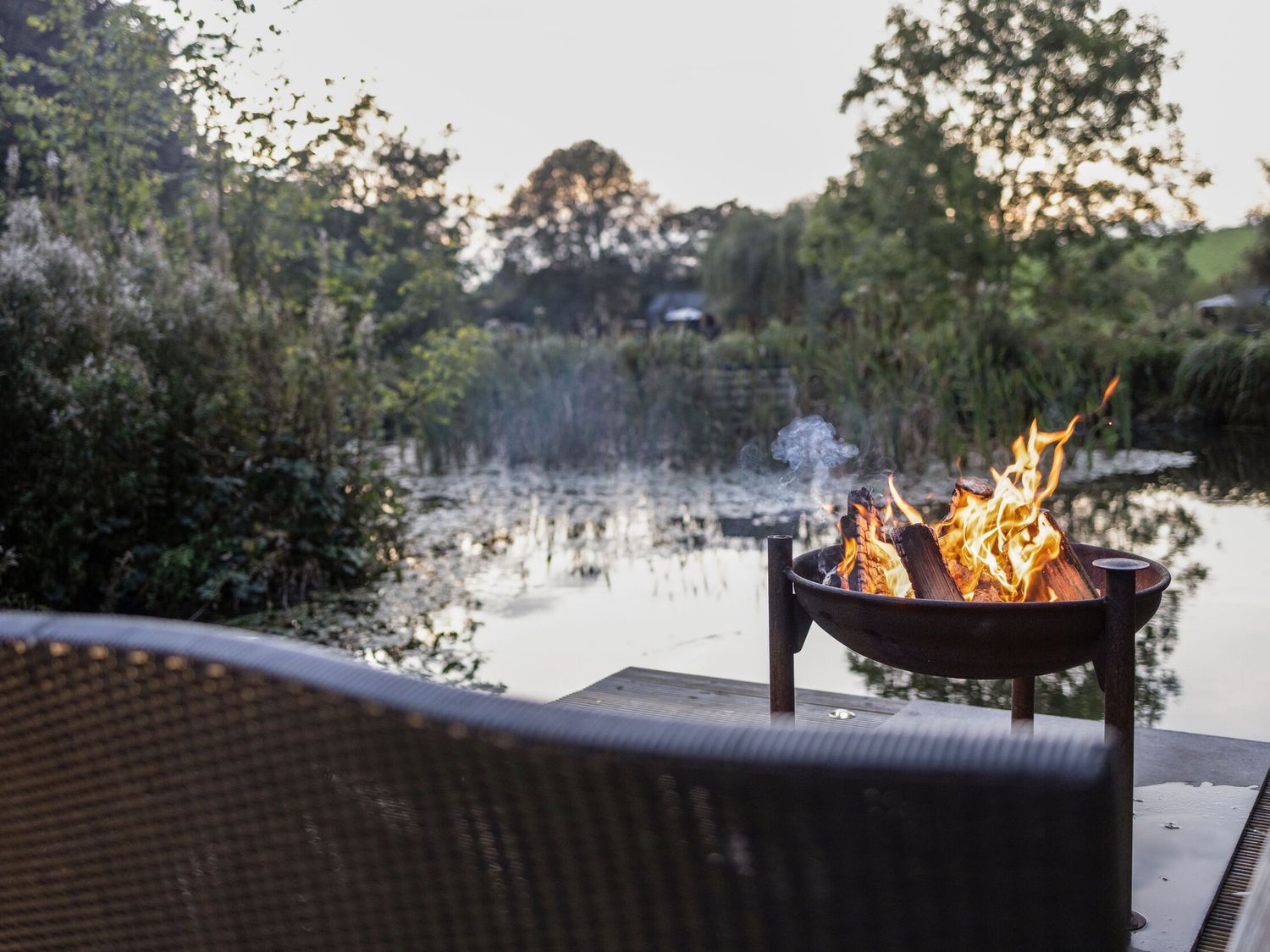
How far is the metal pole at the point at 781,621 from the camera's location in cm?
199

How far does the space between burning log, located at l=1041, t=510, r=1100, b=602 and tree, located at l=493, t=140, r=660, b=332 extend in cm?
4341

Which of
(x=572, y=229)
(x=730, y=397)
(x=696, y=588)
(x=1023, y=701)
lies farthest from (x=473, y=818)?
(x=572, y=229)

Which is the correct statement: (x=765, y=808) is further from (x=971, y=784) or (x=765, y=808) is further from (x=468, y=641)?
(x=468, y=641)

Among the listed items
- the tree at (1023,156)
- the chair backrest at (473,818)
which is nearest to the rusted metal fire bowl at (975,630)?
the chair backrest at (473,818)

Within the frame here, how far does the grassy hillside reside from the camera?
27.7 m

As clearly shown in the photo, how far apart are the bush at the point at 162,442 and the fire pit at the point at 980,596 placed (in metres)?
2.84

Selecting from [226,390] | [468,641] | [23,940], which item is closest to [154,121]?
[226,390]

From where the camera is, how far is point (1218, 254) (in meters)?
31.7

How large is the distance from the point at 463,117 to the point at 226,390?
2.92m

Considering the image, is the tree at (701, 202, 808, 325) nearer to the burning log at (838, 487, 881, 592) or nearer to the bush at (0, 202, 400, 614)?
the bush at (0, 202, 400, 614)

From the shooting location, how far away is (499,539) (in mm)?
5895

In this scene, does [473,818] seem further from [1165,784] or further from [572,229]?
[572,229]

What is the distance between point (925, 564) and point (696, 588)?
2.87m

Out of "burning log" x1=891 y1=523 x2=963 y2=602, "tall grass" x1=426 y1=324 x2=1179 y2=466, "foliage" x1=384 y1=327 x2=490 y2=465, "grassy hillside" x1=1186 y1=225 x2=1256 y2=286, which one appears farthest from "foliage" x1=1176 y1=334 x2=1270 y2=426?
"grassy hillside" x1=1186 y1=225 x2=1256 y2=286
